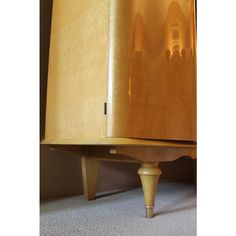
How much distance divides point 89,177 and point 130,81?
576mm

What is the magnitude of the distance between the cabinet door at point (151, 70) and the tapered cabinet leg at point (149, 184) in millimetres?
118

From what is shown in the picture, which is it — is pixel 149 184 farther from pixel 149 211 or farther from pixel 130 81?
pixel 130 81

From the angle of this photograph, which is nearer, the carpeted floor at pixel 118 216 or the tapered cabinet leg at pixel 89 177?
the carpeted floor at pixel 118 216

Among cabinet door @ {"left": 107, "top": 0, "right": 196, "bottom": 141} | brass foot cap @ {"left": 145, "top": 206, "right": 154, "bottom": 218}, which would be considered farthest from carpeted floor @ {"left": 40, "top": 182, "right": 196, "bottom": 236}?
cabinet door @ {"left": 107, "top": 0, "right": 196, "bottom": 141}

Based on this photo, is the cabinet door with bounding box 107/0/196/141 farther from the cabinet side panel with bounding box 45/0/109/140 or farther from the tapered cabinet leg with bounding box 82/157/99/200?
the tapered cabinet leg with bounding box 82/157/99/200

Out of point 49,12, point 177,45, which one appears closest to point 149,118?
point 177,45

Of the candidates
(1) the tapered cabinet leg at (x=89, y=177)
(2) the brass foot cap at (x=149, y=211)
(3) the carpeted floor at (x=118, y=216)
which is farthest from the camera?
(1) the tapered cabinet leg at (x=89, y=177)

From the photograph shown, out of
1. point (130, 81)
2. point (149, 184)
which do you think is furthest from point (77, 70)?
point (149, 184)

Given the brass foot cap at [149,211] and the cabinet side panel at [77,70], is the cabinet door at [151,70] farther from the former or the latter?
the brass foot cap at [149,211]

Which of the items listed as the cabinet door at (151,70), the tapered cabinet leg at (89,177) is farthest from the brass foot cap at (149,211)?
the tapered cabinet leg at (89,177)

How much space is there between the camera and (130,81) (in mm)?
866

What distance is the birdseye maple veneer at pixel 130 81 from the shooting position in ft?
2.83
